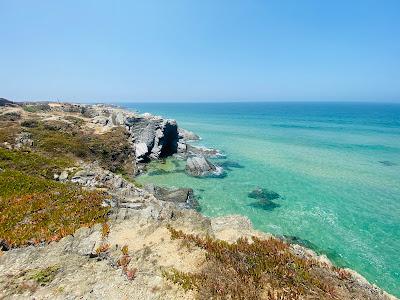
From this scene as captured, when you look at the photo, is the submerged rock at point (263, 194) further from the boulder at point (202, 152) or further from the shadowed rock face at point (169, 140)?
the shadowed rock face at point (169, 140)

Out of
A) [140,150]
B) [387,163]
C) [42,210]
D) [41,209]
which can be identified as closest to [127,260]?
[42,210]

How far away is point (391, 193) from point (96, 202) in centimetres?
4234

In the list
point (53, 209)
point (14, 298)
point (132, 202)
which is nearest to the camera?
point (14, 298)

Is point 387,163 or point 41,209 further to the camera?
point 387,163

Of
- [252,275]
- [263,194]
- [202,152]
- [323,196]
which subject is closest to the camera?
[252,275]

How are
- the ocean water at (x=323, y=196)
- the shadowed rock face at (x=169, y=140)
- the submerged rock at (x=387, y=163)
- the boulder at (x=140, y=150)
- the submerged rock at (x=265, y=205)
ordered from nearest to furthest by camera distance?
the ocean water at (x=323, y=196) < the submerged rock at (x=265, y=205) < the submerged rock at (x=387, y=163) < the boulder at (x=140, y=150) < the shadowed rock face at (x=169, y=140)

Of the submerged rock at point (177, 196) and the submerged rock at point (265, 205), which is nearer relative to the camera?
the submerged rock at point (265, 205)

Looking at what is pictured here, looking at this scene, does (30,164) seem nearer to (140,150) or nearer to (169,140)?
(140,150)

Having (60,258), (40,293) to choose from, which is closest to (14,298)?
(40,293)

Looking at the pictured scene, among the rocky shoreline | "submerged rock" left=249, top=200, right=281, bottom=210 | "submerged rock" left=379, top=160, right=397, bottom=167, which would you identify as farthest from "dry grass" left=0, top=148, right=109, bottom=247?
"submerged rock" left=379, top=160, right=397, bottom=167

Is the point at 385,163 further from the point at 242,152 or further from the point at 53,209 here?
the point at 53,209

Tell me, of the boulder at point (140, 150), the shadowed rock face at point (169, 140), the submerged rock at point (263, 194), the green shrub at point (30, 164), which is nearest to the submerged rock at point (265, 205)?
the submerged rock at point (263, 194)

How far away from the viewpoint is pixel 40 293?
13.6 metres

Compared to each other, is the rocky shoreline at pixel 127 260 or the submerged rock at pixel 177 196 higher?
the rocky shoreline at pixel 127 260
